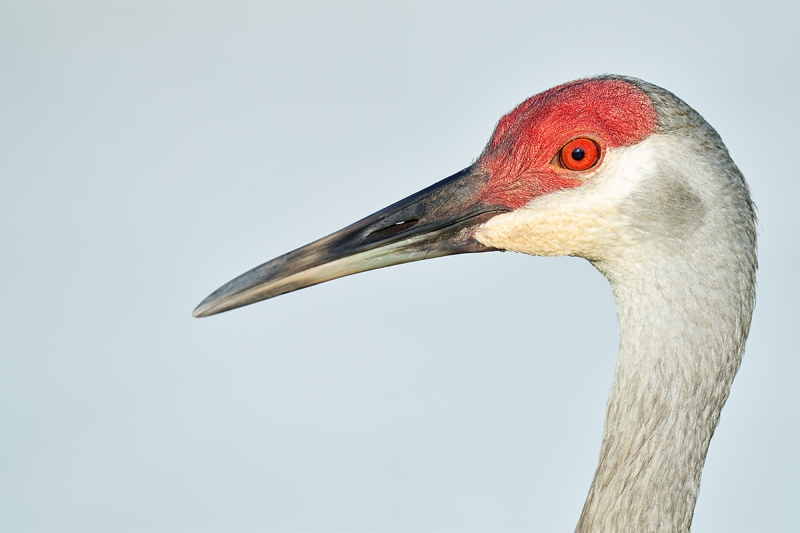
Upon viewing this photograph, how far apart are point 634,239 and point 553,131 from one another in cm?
46

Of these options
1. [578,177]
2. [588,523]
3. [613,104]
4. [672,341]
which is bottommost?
[588,523]

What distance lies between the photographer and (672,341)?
2.76 meters

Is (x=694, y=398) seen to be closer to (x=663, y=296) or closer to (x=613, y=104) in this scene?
(x=663, y=296)

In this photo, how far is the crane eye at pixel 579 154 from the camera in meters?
2.83

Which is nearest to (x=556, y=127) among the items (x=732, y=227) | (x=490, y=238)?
(x=490, y=238)

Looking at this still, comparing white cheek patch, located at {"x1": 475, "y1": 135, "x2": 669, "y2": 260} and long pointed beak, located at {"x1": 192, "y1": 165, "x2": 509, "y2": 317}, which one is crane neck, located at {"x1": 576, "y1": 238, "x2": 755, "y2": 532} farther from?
long pointed beak, located at {"x1": 192, "y1": 165, "x2": 509, "y2": 317}

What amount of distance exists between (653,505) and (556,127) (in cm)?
131

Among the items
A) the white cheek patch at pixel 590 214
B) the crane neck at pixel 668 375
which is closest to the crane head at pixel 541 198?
the white cheek patch at pixel 590 214

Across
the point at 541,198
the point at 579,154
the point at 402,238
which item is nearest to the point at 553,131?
the point at 579,154

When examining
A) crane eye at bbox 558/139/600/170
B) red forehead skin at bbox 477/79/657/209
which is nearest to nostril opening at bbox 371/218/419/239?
red forehead skin at bbox 477/79/657/209

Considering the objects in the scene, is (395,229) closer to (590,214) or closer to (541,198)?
(541,198)

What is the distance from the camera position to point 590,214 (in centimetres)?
280

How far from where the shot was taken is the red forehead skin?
2795mm

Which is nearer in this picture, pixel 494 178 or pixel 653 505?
pixel 653 505
